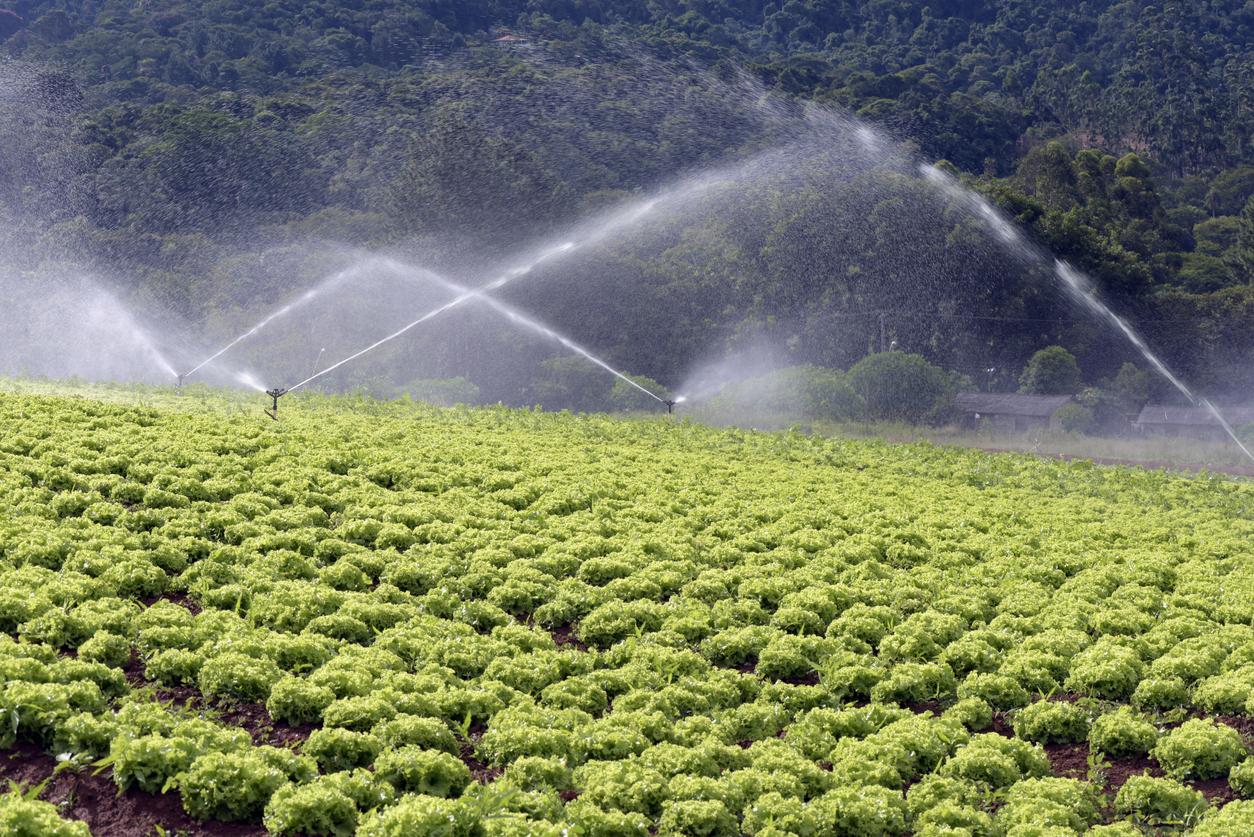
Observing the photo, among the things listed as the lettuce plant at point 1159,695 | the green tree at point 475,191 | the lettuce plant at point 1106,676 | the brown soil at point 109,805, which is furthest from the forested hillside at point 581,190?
the brown soil at point 109,805

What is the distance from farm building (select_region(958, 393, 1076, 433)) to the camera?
41656 millimetres

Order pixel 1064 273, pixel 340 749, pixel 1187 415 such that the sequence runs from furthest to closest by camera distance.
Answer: pixel 1064 273 < pixel 1187 415 < pixel 340 749

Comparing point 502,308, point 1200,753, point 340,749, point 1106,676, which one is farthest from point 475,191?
point 1200,753

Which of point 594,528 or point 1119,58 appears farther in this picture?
point 1119,58

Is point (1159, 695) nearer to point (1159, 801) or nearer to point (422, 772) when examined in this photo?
point (1159, 801)

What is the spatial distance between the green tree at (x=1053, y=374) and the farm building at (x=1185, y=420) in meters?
3.31

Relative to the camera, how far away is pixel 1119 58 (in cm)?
11706

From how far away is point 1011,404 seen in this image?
44531 mm

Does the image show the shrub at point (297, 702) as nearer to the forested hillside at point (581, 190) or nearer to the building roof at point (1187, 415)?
the forested hillside at point (581, 190)

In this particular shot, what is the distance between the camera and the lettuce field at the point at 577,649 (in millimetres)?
6734

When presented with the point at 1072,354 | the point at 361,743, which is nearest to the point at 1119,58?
the point at 1072,354

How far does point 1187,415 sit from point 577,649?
41.6m

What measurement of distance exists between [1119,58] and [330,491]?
12497cm

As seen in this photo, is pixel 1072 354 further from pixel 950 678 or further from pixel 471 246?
pixel 950 678
